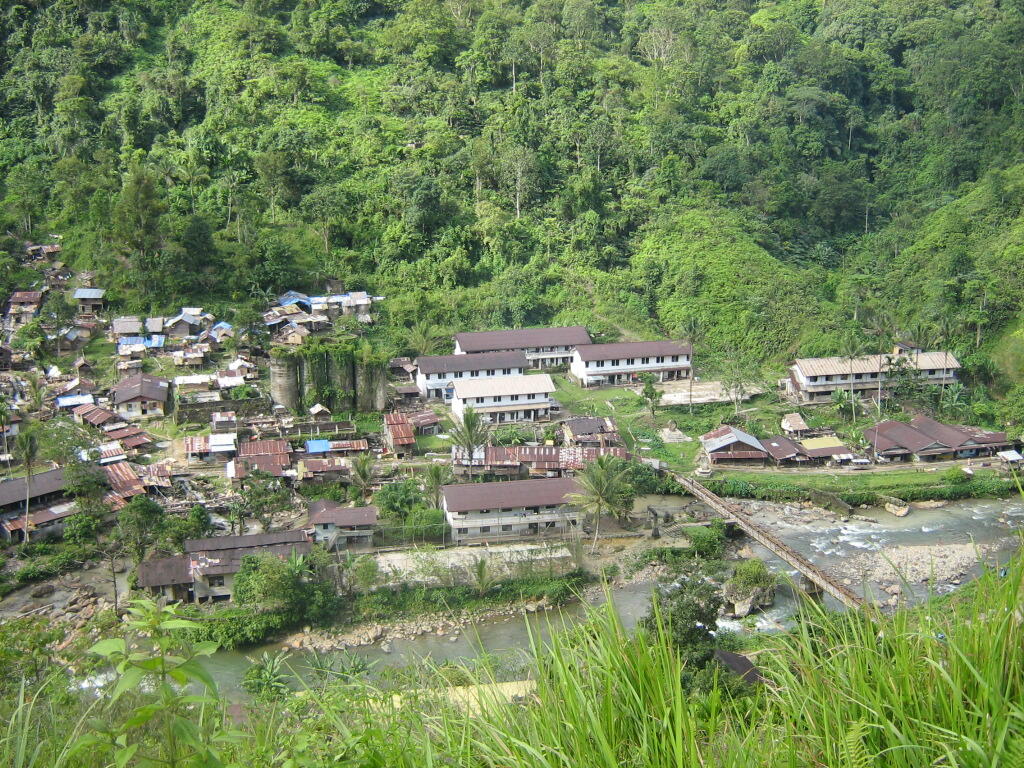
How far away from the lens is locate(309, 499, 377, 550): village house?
63.2 feet

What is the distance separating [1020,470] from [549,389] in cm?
1293

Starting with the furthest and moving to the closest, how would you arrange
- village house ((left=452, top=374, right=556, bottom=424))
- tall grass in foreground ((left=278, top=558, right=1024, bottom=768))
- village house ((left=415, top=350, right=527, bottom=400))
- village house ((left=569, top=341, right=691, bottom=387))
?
village house ((left=569, top=341, right=691, bottom=387))
village house ((left=415, top=350, right=527, bottom=400))
village house ((left=452, top=374, right=556, bottom=424))
tall grass in foreground ((left=278, top=558, right=1024, bottom=768))

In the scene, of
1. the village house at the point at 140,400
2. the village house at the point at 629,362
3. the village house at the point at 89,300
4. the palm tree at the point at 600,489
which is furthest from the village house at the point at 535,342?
the village house at the point at 89,300

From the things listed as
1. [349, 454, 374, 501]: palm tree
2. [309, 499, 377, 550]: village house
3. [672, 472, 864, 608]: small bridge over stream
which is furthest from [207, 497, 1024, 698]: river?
[349, 454, 374, 501]: palm tree

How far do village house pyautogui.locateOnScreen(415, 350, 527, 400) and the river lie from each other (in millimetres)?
7319

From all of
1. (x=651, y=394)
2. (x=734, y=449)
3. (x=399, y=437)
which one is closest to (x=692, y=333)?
(x=651, y=394)

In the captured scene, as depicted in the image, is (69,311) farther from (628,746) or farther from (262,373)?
(628,746)

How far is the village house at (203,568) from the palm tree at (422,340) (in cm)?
1169

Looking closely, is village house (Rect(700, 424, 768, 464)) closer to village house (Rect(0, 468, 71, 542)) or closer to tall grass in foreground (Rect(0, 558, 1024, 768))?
village house (Rect(0, 468, 71, 542))

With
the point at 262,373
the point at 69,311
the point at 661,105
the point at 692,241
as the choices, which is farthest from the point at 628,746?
the point at 661,105

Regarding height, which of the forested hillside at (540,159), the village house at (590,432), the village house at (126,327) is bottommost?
the village house at (590,432)

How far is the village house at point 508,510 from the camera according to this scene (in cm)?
1984

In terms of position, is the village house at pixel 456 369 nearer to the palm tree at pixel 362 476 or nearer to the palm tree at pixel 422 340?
the palm tree at pixel 422 340

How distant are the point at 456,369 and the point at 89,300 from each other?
1252 centimetres
